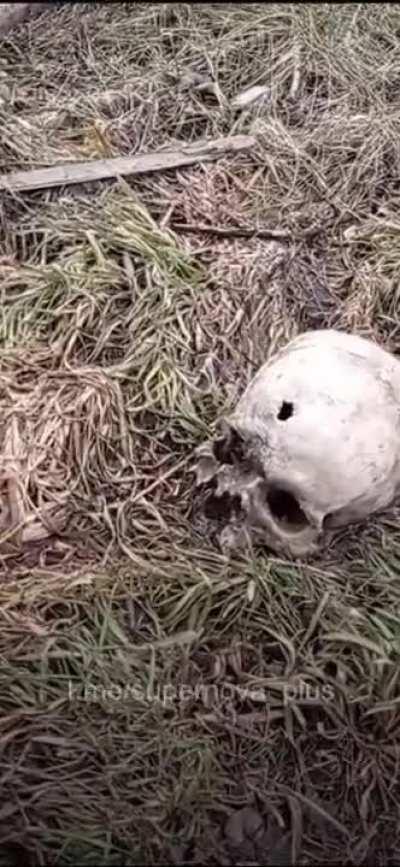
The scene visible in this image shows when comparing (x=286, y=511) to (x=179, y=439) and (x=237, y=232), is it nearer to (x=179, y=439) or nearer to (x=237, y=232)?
(x=179, y=439)

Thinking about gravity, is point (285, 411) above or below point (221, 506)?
above

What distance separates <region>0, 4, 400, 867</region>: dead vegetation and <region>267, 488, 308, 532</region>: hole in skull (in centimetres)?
6

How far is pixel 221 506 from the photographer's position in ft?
6.79

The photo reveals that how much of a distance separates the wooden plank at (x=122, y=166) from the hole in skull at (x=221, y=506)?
87 centimetres

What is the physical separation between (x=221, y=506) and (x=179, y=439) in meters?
0.18

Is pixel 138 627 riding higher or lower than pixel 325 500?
lower

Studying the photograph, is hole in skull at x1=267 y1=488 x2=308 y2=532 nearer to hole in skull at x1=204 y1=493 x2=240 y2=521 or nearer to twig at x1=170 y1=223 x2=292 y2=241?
hole in skull at x1=204 y1=493 x2=240 y2=521

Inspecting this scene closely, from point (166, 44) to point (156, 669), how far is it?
1.78 m

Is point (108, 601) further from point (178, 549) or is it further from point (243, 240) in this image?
point (243, 240)

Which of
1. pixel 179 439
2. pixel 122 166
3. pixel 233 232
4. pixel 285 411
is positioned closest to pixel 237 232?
pixel 233 232

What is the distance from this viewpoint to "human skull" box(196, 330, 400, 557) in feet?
6.40

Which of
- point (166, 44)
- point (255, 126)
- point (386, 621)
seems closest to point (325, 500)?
point (386, 621)

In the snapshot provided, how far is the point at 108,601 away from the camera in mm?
1925

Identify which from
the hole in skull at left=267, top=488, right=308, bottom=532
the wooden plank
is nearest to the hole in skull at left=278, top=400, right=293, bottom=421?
the hole in skull at left=267, top=488, right=308, bottom=532
